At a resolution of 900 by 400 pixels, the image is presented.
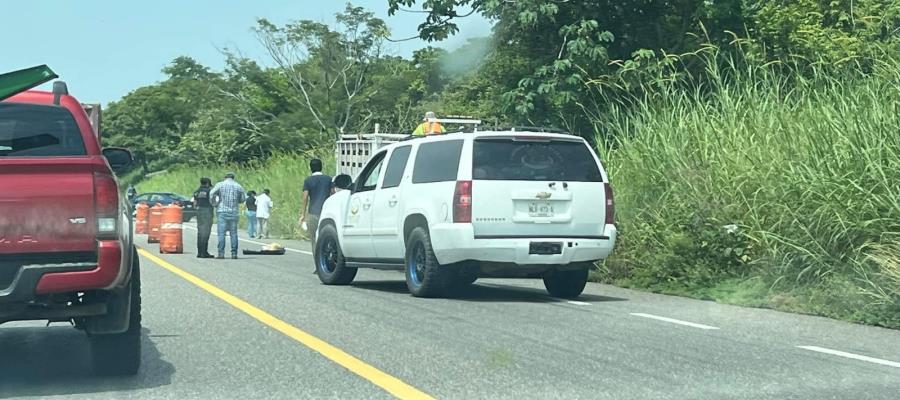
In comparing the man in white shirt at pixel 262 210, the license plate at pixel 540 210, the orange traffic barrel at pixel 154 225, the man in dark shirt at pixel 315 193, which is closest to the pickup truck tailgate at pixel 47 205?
the license plate at pixel 540 210

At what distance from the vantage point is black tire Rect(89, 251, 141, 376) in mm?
7762

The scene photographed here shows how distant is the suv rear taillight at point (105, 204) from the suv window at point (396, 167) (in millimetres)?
7656

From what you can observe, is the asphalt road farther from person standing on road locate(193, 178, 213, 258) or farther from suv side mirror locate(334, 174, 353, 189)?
person standing on road locate(193, 178, 213, 258)

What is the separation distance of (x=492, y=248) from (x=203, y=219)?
11.7m

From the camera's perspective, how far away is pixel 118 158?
8.38m

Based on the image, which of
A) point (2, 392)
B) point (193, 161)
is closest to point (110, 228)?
point (2, 392)

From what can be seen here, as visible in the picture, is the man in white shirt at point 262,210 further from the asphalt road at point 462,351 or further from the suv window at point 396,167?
the asphalt road at point 462,351

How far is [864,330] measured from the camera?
A: 10.9 metres

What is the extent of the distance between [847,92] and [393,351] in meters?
8.13

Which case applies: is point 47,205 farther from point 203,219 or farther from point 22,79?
point 203,219

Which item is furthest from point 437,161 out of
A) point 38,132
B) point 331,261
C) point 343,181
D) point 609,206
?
point 38,132

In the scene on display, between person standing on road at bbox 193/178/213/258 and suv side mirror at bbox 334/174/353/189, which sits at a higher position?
suv side mirror at bbox 334/174/353/189

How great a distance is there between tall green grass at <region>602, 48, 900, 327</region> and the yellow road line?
5.22 metres

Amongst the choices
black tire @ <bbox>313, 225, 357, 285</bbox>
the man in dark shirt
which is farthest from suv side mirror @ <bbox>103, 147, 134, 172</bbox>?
the man in dark shirt
